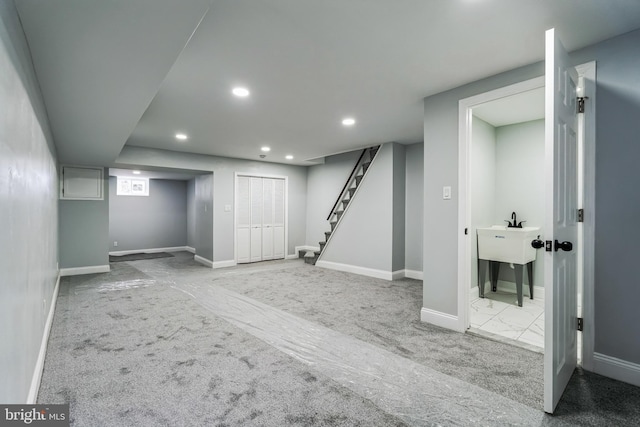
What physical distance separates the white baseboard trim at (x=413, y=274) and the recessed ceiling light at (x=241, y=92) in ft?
13.1

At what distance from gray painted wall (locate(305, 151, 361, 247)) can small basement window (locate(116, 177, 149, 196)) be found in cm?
473

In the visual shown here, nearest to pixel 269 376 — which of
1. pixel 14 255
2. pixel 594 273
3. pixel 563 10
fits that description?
pixel 14 255

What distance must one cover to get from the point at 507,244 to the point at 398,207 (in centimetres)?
191

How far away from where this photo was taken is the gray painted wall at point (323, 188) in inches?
261

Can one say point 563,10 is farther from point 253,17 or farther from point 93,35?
point 93,35

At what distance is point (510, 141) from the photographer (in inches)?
163

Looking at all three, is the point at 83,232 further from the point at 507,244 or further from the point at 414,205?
the point at 507,244

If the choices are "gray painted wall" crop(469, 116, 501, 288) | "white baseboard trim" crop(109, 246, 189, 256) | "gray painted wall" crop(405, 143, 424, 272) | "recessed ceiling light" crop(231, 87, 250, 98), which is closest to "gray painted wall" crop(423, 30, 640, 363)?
"gray painted wall" crop(469, 116, 501, 288)

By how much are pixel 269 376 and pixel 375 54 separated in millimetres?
2462

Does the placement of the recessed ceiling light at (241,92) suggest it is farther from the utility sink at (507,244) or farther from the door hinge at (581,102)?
the utility sink at (507,244)

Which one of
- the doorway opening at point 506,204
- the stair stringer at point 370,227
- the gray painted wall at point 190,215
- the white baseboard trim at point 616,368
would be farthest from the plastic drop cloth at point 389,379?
the gray painted wall at point 190,215

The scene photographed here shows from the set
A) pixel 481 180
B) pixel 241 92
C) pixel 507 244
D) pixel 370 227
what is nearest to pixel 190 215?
pixel 370 227

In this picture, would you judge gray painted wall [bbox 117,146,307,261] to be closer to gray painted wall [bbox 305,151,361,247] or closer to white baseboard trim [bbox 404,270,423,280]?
gray painted wall [bbox 305,151,361,247]

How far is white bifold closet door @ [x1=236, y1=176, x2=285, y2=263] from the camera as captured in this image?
6.69m
